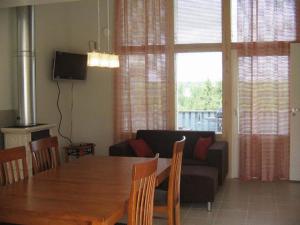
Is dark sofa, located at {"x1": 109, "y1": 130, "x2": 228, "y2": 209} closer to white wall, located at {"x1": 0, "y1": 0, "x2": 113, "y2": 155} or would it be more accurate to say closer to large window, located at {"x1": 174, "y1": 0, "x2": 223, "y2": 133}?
large window, located at {"x1": 174, "y1": 0, "x2": 223, "y2": 133}

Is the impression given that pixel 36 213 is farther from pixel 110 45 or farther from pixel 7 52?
pixel 110 45

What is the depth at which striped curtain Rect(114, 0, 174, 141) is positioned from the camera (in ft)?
19.6

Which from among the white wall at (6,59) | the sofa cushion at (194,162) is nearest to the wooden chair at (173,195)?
the sofa cushion at (194,162)

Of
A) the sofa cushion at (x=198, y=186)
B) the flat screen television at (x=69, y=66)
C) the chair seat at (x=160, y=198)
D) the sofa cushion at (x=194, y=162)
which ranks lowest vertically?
the sofa cushion at (x=198, y=186)

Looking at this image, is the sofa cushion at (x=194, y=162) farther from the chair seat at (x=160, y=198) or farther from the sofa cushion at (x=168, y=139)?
the chair seat at (x=160, y=198)

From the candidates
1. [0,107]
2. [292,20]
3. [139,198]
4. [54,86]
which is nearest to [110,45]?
[54,86]

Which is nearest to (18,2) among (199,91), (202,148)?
(199,91)

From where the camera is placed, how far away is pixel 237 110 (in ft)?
19.1

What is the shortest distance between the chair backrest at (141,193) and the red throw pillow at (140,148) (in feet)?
10.2

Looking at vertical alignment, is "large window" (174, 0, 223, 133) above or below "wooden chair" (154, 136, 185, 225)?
→ above

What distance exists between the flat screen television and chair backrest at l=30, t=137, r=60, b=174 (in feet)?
8.68

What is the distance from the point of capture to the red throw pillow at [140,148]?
18.0 feet

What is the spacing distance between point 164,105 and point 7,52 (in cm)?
240

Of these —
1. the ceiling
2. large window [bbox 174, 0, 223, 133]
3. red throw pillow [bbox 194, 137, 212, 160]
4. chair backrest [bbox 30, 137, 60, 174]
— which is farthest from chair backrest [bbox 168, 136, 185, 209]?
large window [bbox 174, 0, 223, 133]
